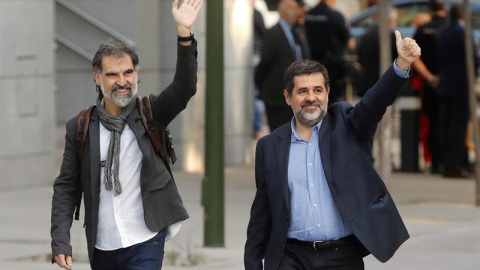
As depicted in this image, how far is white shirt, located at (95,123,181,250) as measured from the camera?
5770 millimetres

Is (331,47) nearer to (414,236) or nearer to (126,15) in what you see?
(126,15)

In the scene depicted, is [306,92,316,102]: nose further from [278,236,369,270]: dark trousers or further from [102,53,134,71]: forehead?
[102,53,134,71]: forehead

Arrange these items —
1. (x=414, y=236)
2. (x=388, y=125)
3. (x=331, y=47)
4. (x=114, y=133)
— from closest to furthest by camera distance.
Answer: (x=114, y=133) < (x=414, y=236) < (x=388, y=125) < (x=331, y=47)

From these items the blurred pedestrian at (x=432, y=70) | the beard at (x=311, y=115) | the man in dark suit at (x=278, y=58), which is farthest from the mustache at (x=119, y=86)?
the blurred pedestrian at (x=432, y=70)

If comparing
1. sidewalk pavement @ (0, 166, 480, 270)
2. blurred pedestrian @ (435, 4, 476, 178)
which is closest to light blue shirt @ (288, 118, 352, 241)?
sidewalk pavement @ (0, 166, 480, 270)

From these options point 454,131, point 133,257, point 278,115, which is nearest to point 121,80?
point 133,257

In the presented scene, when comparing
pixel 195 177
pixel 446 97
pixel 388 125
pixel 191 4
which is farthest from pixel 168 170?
pixel 446 97

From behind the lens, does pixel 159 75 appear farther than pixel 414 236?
Yes

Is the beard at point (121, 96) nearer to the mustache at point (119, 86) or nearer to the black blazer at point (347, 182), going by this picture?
the mustache at point (119, 86)

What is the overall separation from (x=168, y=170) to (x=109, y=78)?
517 millimetres

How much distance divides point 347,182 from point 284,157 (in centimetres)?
30

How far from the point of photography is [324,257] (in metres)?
5.70

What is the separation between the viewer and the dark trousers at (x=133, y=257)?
5.78 m

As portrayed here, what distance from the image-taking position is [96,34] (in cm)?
1608
